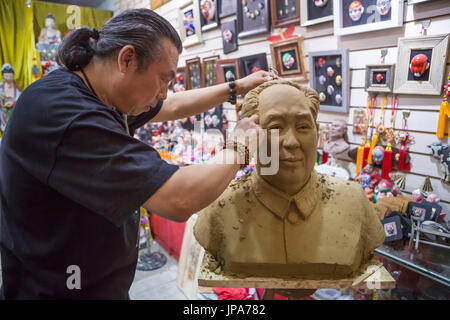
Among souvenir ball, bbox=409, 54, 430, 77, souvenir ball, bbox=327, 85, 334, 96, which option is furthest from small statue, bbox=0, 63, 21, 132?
souvenir ball, bbox=409, 54, 430, 77

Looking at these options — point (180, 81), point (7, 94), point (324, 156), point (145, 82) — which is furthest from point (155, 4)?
point (7, 94)

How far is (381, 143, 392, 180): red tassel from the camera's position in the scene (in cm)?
196

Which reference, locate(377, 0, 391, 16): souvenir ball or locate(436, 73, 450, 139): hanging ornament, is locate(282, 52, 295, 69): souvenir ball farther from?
locate(436, 73, 450, 139): hanging ornament

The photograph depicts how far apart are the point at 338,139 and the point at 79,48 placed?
1.72m

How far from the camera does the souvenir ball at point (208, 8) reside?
3044mm

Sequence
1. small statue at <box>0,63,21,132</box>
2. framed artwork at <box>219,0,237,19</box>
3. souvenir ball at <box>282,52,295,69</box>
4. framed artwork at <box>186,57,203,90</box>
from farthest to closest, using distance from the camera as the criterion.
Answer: small statue at <box>0,63,21,132</box> < framed artwork at <box>186,57,203,90</box> < framed artwork at <box>219,0,237,19</box> < souvenir ball at <box>282,52,295,69</box>

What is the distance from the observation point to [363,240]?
1330 millimetres

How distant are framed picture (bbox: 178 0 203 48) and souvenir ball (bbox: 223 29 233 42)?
10.8 inches

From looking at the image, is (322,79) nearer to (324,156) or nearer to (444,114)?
(324,156)

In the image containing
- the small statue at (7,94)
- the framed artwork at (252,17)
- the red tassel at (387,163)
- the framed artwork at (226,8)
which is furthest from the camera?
the small statue at (7,94)

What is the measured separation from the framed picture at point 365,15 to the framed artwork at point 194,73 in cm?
177

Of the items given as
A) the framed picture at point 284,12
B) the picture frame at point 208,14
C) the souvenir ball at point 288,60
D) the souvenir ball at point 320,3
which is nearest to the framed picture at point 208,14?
the picture frame at point 208,14

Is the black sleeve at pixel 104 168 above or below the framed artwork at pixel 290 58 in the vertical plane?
below

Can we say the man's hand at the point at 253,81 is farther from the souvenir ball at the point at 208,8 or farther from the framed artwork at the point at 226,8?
the souvenir ball at the point at 208,8
